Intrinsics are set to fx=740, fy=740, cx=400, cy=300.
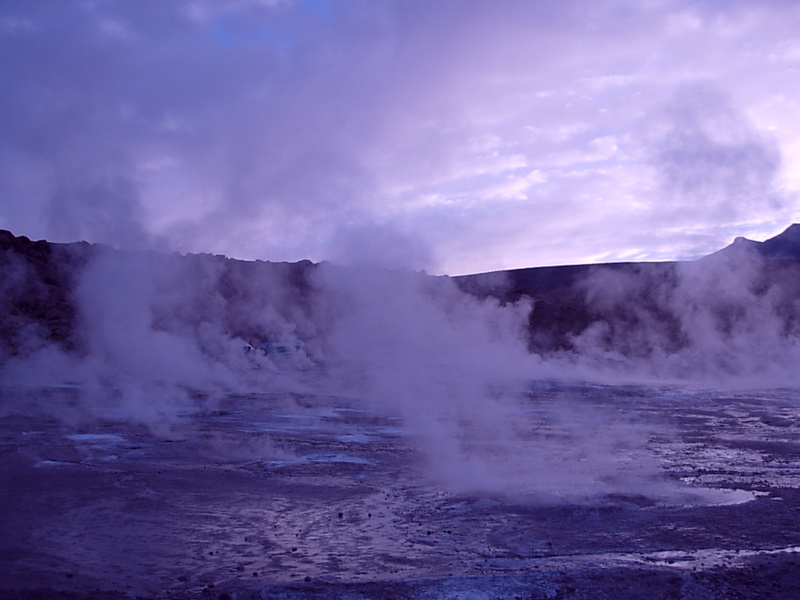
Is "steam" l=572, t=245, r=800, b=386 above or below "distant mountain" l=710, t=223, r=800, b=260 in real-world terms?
below

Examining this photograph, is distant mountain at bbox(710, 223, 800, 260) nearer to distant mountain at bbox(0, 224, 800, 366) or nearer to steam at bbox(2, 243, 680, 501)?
distant mountain at bbox(0, 224, 800, 366)

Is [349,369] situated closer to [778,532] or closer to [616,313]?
[778,532]

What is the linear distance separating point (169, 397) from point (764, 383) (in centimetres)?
2487

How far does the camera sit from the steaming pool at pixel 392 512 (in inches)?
239

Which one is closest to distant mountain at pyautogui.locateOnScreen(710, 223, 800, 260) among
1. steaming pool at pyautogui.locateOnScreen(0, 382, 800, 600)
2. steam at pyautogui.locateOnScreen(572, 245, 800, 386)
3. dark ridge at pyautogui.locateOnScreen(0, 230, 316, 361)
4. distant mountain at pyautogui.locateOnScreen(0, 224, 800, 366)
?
distant mountain at pyautogui.locateOnScreen(0, 224, 800, 366)

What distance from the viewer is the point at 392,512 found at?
8.50m

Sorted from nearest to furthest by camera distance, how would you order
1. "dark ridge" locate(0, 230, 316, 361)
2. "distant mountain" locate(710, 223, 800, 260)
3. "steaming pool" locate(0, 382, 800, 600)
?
"steaming pool" locate(0, 382, 800, 600) → "dark ridge" locate(0, 230, 316, 361) → "distant mountain" locate(710, 223, 800, 260)

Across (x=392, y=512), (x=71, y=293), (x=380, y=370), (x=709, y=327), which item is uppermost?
(x=71, y=293)

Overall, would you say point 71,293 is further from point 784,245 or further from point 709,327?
point 784,245

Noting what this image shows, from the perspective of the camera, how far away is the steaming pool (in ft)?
19.9

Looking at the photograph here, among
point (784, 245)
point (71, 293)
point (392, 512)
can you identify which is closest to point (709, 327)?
point (71, 293)

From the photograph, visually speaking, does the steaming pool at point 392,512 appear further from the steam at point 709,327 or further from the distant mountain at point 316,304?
the steam at point 709,327

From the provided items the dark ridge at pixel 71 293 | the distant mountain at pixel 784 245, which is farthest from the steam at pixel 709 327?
the dark ridge at pixel 71 293

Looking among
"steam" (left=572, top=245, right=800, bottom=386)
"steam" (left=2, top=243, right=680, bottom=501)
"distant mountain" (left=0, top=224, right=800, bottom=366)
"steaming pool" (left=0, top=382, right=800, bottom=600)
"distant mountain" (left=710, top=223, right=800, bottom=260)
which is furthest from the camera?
"distant mountain" (left=710, top=223, right=800, bottom=260)
